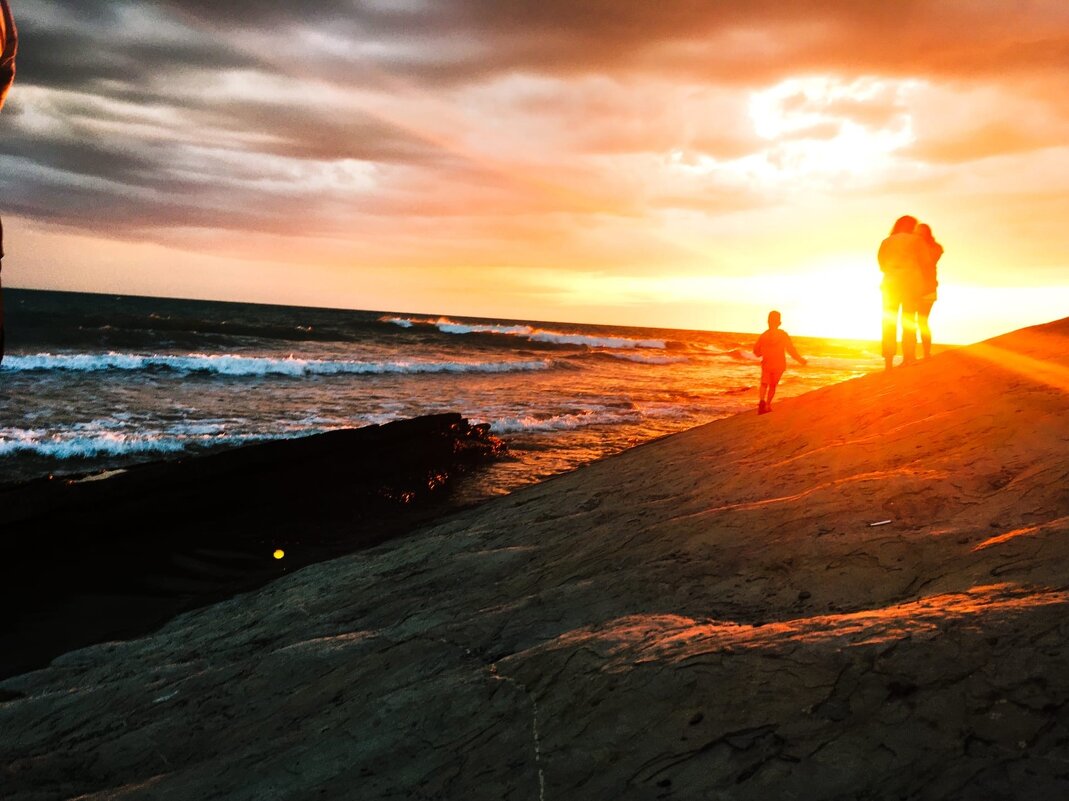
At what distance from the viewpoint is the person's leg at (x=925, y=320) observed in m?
10.6

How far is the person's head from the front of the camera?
10.0 meters

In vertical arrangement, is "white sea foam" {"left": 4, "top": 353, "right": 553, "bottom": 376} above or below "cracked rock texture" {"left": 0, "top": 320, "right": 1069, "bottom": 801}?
above

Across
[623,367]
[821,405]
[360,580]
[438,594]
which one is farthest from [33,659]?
[623,367]

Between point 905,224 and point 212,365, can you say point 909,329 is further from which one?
point 212,365

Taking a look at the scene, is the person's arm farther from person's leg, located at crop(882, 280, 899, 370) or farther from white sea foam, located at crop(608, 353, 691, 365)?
white sea foam, located at crop(608, 353, 691, 365)

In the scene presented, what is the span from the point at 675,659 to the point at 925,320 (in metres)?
10.3

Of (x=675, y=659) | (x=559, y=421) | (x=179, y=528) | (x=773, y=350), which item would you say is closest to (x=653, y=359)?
(x=559, y=421)

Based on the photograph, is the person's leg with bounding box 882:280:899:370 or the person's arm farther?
the person's leg with bounding box 882:280:899:370

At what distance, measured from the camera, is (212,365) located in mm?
30391

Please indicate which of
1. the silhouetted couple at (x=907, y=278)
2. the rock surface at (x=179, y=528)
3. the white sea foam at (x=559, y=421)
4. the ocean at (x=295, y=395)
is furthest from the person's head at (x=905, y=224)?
the white sea foam at (x=559, y=421)

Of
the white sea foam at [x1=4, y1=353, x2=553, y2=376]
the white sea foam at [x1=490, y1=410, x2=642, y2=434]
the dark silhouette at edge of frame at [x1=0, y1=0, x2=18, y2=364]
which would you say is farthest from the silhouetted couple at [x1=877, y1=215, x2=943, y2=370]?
the white sea foam at [x1=4, y1=353, x2=553, y2=376]

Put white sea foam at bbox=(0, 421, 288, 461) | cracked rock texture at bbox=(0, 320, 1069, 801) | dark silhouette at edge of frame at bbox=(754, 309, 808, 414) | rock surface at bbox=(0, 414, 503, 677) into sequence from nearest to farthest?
cracked rock texture at bbox=(0, 320, 1069, 801) → rock surface at bbox=(0, 414, 503, 677) → dark silhouette at edge of frame at bbox=(754, 309, 808, 414) → white sea foam at bbox=(0, 421, 288, 461)

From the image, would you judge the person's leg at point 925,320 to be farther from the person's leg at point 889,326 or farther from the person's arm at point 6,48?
the person's arm at point 6,48

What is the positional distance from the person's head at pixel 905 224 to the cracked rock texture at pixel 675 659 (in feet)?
14.1
